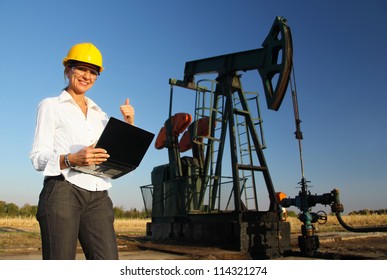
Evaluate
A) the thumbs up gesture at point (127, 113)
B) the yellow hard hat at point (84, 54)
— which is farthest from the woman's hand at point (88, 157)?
the yellow hard hat at point (84, 54)

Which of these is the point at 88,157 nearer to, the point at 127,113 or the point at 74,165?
the point at 74,165

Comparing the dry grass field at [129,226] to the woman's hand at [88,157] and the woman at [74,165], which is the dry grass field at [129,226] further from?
the woman's hand at [88,157]

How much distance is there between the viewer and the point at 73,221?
72.2 inches

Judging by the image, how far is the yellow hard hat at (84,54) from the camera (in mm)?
2031

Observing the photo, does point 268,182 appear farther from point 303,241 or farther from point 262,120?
point 303,241

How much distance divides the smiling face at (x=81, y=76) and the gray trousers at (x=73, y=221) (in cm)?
50

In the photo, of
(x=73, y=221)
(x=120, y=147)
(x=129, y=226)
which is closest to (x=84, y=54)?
(x=120, y=147)

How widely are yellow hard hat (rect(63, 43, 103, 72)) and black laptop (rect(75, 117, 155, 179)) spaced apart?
1.31 feet

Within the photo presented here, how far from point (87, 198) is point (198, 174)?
6.50 metres

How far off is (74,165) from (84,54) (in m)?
0.60

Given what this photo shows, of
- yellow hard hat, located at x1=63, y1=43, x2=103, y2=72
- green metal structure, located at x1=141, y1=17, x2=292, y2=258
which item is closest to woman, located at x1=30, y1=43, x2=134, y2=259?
yellow hard hat, located at x1=63, y1=43, x2=103, y2=72

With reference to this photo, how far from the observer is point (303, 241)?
19.3 feet

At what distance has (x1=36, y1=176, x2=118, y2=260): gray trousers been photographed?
5.83 ft

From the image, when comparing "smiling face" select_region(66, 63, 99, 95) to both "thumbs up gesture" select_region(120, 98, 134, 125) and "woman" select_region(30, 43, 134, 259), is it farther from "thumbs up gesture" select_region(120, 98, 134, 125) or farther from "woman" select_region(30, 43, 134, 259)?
"thumbs up gesture" select_region(120, 98, 134, 125)
